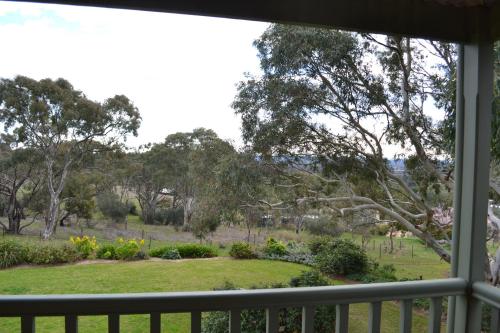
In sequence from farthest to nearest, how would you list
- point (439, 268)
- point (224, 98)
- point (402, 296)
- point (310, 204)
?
1. point (310, 204)
2. point (439, 268)
3. point (224, 98)
4. point (402, 296)

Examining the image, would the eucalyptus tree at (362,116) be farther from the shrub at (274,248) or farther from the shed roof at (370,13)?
the shed roof at (370,13)

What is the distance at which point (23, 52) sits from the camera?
86.8 inches

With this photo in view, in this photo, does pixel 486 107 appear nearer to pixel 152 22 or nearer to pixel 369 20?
pixel 369 20

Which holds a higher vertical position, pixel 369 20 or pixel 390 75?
pixel 390 75

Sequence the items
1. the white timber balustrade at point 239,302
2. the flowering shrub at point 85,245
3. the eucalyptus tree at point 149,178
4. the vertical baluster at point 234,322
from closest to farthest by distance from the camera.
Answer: the white timber balustrade at point 239,302, the vertical baluster at point 234,322, the flowering shrub at point 85,245, the eucalyptus tree at point 149,178

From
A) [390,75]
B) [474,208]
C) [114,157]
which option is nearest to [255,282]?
[114,157]

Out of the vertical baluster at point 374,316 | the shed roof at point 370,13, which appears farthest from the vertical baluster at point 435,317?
the shed roof at point 370,13

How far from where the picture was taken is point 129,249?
101 inches

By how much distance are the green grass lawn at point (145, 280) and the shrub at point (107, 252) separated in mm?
57

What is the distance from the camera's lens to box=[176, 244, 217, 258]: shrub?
276 cm

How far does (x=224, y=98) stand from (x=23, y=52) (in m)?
1.37

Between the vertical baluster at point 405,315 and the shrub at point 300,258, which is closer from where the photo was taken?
the vertical baluster at point 405,315

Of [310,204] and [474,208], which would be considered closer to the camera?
[474,208]

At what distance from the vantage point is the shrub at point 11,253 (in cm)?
220
